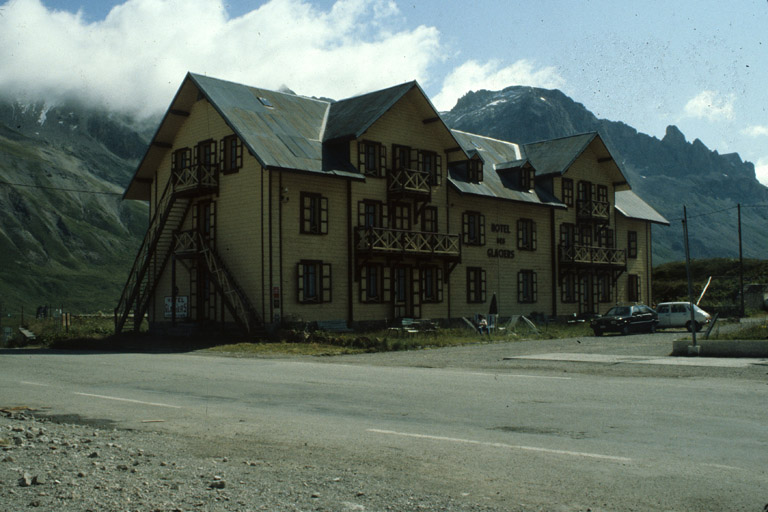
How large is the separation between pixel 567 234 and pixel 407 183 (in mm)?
14716

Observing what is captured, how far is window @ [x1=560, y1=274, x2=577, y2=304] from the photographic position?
47125 millimetres

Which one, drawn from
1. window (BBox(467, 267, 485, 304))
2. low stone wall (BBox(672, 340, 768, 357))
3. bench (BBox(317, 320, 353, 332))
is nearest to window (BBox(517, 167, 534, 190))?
window (BBox(467, 267, 485, 304))

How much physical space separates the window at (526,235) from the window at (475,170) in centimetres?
407

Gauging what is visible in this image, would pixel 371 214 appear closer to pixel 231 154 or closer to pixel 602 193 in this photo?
pixel 231 154

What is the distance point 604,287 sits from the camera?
166 ft

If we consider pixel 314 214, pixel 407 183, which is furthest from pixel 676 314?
pixel 314 214

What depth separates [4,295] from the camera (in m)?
123

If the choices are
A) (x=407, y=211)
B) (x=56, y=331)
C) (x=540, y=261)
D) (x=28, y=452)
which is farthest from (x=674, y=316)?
(x=28, y=452)

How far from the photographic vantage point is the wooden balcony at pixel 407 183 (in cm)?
3734

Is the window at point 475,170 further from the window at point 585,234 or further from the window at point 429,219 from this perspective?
the window at point 585,234

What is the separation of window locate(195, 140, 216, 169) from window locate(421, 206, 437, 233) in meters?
10.6

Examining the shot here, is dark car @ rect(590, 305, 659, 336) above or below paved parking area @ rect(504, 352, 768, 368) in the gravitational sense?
above

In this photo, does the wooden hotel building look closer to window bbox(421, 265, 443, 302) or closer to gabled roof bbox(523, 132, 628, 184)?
window bbox(421, 265, 443, 302)

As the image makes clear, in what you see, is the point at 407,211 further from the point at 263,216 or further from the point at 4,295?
the point at 4,295
